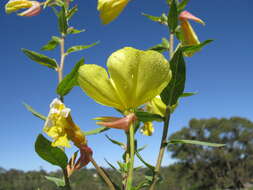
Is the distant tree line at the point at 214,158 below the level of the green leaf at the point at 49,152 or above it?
below

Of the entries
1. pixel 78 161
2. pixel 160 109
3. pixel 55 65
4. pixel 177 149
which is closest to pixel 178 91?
pixel 160 109

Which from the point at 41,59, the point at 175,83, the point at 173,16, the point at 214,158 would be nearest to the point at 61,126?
the point at 175,83

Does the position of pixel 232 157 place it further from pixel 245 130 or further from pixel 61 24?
pixel 61 24

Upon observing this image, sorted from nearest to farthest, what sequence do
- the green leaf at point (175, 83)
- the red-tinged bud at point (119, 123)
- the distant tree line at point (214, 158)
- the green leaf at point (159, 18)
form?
the red-tinged bud at point (119, 123) < the green leaf at point (175, 83) < the green leaf at point (159, 18) < the distant tree line at point (214, 158)

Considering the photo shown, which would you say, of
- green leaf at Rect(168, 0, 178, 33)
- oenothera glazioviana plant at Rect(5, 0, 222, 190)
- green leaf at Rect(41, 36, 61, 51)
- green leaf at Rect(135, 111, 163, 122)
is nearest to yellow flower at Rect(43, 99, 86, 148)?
oenothera glazioviana plant at Rect(5, 0, 222, 190)

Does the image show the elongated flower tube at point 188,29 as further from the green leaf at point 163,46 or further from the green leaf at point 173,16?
the green leaf at point 163,46

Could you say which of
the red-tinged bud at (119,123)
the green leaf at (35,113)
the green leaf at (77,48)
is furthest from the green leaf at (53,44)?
the red-tinged bud at (119,123)

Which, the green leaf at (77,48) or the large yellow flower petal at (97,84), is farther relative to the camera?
the green leaf at (77,48)
